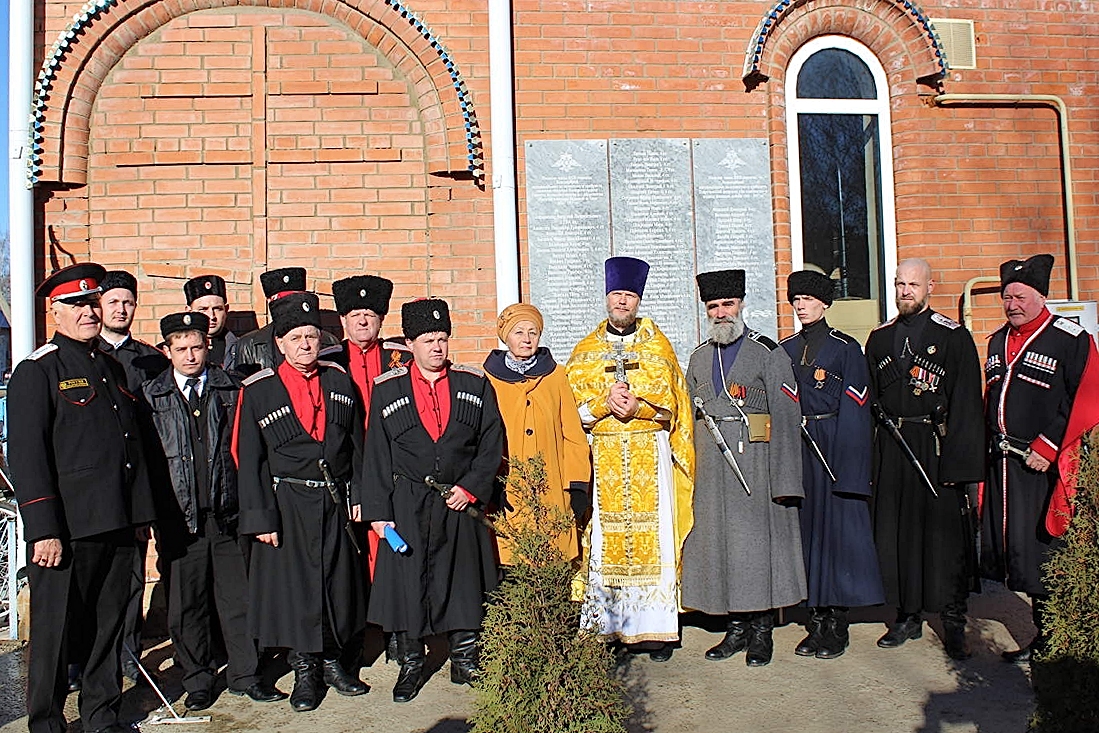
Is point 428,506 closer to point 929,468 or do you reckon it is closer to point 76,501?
point 76,501

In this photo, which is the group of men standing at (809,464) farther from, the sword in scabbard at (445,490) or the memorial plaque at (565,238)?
the memorial plaque at (565,238)

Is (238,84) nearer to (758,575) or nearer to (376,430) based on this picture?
(376,430)

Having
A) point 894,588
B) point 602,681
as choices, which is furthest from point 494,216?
point 602,681

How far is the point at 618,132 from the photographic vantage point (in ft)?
21.0

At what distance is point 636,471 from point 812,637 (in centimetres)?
129

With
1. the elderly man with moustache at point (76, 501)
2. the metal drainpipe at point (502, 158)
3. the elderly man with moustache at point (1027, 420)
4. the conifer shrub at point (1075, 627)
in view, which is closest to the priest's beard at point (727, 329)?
the elderly man with moustache at point (1027, 420)

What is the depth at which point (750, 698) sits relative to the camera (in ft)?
14.2

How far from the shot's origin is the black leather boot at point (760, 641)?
4.76 meters

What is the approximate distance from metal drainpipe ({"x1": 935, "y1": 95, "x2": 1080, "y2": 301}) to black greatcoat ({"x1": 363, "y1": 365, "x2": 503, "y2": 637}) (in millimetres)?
4003

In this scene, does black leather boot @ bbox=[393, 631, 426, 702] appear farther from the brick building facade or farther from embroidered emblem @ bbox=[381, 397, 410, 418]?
the brick building facade

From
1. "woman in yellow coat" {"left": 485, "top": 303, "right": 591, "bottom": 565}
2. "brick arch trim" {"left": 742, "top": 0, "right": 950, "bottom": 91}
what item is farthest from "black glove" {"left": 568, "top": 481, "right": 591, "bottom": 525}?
"brick arch trim" {"left": 742, "top": 0, "right": 950, "bottom": 91}

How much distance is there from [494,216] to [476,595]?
2690 mm

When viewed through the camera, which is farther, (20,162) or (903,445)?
(20,162)

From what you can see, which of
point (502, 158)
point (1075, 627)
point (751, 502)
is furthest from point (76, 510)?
point (1075, 627)
